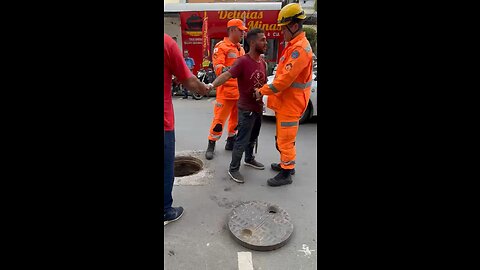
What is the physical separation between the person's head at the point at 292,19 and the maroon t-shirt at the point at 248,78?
20.5 inches

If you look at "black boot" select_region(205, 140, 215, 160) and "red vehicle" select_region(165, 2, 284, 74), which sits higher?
"red vehicle" select_region(165, 2, 284, 74)

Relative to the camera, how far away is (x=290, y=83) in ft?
10.6

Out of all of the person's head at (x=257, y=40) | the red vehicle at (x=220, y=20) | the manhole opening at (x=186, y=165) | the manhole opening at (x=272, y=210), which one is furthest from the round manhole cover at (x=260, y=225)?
the red vehicle at (x=220, y=20)

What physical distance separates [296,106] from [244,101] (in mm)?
658

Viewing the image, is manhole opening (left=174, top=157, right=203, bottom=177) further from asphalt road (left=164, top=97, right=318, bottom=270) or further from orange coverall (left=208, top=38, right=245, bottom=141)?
orange coverall (left=208, top=38, right=245, bottom=141)

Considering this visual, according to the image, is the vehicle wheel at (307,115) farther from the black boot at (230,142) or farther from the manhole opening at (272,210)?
the manhole opening at (272,210)

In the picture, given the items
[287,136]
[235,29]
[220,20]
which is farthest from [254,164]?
[220,20]

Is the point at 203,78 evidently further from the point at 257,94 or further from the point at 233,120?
the point at 257,94

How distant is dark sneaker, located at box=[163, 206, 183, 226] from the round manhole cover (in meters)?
0.52

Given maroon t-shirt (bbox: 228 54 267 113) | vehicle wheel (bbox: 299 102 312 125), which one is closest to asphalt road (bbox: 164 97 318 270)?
maroon t-shirt (bbox: 228 54 267 113)

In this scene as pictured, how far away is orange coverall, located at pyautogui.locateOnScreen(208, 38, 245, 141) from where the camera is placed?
4379 mm

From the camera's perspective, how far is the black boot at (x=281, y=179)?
12.0ft

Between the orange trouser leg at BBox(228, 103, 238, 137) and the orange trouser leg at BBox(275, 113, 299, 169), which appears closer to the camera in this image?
the orange trouser leg at BBox(275, 113, 299, 169)
